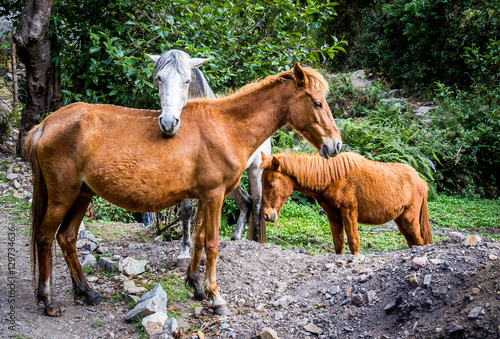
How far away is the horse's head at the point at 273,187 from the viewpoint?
4844mm

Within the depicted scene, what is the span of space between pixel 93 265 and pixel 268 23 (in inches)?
232

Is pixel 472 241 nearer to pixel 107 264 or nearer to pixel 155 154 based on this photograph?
pixel 155 154

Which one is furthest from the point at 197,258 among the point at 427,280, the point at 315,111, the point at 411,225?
the point at 411,225

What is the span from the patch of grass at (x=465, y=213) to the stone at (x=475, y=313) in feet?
19.2

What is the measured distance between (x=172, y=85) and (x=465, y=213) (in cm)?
774

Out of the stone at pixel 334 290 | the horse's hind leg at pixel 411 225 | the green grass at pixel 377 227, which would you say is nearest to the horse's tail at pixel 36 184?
the stone at pixel 334 290

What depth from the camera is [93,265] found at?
4.70 m

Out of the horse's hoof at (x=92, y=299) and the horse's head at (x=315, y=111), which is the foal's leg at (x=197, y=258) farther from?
the horse's head at (x=315, y=111)

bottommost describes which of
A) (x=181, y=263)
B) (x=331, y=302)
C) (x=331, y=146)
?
(x=181, y=263)

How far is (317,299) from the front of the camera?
146 inches

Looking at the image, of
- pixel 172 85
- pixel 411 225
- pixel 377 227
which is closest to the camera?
pixel 172 85

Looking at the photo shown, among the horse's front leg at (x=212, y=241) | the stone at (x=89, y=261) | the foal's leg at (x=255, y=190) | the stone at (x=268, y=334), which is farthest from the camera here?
the foal's leg at (x=255, y=190)

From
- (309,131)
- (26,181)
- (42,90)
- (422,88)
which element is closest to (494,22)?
(422,88)

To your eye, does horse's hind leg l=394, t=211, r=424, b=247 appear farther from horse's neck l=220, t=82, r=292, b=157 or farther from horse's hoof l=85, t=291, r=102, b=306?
horse's hoof l=85, t=291, r=102, b=306
